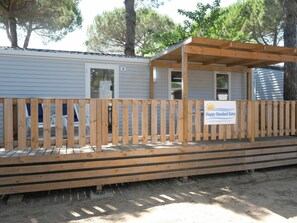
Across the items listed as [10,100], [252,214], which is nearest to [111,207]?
[252,214]

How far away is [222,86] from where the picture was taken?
8.29m

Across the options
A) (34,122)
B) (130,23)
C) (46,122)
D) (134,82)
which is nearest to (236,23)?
(130,23)

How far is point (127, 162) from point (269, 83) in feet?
30.3

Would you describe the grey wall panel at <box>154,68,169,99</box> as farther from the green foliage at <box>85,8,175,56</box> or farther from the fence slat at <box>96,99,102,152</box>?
the green foliage at <box>85,8,175,56</box>

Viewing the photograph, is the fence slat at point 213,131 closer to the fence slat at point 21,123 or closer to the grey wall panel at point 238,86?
the fence slat at point 21,123

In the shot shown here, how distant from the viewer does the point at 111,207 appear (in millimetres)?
3479

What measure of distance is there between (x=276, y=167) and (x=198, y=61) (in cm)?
341

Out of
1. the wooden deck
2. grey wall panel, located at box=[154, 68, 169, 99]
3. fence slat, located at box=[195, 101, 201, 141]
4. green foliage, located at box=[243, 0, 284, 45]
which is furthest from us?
green foliage, located at box=[243, 0, 284, 45]

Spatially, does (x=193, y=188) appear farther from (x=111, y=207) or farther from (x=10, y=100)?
(x=10, y=100)

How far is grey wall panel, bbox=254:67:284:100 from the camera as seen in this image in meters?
10.7

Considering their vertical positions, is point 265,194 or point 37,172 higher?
point 37,172

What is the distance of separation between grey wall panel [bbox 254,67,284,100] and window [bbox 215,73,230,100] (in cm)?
357

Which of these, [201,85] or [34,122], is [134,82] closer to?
[201,85]

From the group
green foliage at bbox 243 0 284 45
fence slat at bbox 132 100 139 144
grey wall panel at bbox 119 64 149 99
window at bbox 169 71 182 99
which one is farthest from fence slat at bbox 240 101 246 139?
green foliage at bbox 243 0 284 45
